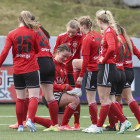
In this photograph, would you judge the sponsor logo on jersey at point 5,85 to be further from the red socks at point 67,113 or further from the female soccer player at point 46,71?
the female soccer player at point 46,71

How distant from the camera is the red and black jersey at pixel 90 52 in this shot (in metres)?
5.75

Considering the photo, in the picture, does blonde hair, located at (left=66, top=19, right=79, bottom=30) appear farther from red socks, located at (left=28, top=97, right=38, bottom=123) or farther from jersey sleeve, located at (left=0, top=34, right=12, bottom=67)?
red socks, located at (left=28, top=97, right=38, bottom=123)

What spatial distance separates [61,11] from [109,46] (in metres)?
19.5

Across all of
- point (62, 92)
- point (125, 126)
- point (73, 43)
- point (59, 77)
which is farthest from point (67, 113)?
point (73, 43)

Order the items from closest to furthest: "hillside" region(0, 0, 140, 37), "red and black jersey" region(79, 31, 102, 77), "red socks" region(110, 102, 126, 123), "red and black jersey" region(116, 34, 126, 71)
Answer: "red socks" region(110, 102, 126, 123) → "red and black jersey" region(79, 31, 102, 77) → "red and black jersey" region(116, 34, 126, 71) → "hillside" region(0, 0, 140, 37)

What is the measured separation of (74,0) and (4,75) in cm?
1572

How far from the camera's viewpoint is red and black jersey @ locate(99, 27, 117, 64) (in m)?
5.15

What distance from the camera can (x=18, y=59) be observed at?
17.7ft

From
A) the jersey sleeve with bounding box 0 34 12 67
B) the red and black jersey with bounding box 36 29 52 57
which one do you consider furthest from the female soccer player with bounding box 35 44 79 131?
the jersey sleeve with bounding box 0 34 12 67

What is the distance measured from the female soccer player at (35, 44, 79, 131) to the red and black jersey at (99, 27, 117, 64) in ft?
2.74

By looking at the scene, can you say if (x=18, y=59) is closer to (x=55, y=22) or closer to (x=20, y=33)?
(x=20, y=33)

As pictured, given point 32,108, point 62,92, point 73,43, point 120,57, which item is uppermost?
point 73,43

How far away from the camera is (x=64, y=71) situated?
19.8ft

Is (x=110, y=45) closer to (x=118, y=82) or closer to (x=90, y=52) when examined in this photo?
(x=90, y=52)
